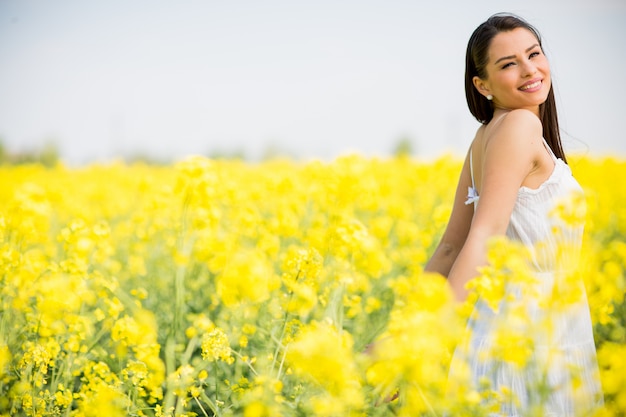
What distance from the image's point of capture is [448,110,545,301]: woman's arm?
161 centimetres

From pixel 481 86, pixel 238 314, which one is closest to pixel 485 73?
pixel 481 86

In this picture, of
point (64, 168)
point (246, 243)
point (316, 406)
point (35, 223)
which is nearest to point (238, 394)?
point (316, 406)

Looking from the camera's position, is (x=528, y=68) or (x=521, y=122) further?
(x=528, y=68)

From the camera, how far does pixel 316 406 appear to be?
125 cm

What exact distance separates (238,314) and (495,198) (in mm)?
806

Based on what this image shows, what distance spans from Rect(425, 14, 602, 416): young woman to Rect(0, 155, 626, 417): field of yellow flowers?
112 millimetres

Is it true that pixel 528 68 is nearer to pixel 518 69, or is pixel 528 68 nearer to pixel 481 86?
pixel 518 69

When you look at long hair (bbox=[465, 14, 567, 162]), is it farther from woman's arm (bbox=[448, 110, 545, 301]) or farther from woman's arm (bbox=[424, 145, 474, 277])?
woman's arm (bbox=[448, 110, 545, 301])

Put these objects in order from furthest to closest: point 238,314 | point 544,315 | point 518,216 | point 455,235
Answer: point 455,235, point 238,314, point 518,216, point 544,315

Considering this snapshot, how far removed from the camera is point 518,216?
1.73 meters

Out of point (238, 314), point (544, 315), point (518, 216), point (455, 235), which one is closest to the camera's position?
point (544, 315)

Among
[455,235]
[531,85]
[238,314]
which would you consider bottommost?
Result: [238,314]

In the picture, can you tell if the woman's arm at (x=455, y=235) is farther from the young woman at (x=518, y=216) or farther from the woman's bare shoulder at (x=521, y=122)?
the woman's bare shoulder at (x=521, y=122)

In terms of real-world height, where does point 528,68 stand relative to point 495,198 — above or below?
above
